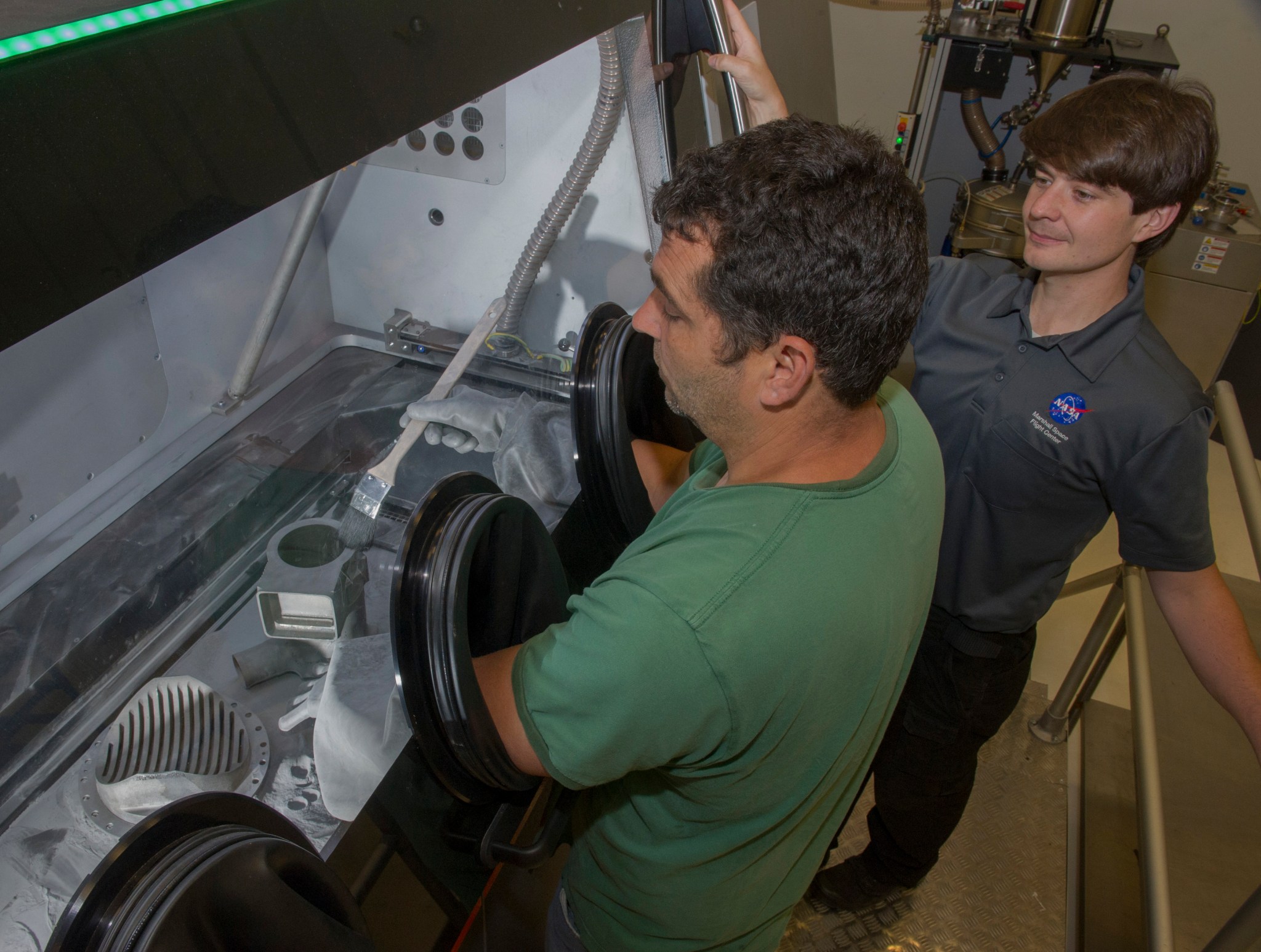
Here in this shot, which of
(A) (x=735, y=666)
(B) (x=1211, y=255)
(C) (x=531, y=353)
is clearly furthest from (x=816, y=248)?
(B) (x=1211, y=255)

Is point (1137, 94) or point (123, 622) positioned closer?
point (123, 622)

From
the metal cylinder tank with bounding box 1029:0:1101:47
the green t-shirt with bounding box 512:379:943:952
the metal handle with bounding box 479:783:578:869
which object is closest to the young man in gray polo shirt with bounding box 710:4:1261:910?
the green t-shirt with bounding box 512:379:943:952

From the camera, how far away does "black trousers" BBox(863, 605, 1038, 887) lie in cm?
176

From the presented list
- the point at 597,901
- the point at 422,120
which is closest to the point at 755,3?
the point at 422,120

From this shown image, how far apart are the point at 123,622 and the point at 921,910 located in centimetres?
217

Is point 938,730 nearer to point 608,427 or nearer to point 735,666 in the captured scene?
point 608,427

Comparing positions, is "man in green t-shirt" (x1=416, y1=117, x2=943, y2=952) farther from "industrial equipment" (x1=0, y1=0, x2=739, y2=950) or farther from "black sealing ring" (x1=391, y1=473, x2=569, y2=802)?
"industrial equipment" (x1=0, y1=0, x2=739, y2=950)

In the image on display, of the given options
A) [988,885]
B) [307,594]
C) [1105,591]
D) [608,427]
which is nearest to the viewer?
[307,594]

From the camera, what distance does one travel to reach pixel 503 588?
1.23 metres

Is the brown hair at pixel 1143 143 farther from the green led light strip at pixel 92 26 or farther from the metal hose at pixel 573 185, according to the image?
the green led light strip at pixel 92 26

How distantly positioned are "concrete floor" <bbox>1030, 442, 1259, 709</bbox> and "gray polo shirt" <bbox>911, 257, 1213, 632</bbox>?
1.25 m

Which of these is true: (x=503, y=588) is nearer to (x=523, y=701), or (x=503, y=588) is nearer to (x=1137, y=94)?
(x=523, y=701)

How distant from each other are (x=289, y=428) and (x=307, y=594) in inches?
26.1

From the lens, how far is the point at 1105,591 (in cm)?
357
